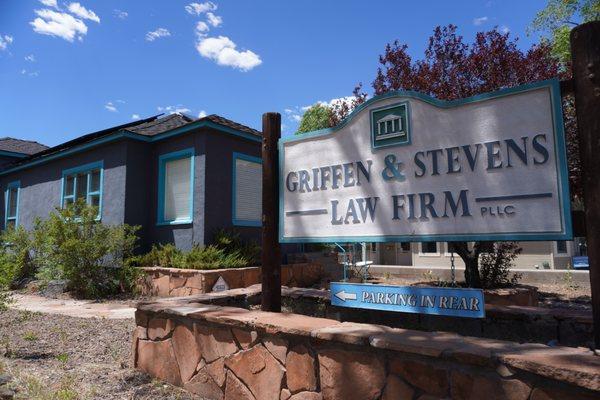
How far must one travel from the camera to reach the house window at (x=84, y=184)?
1203cm

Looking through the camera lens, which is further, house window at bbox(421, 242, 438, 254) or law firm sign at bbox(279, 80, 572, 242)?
house window at bbox(421, 242, 438, 254)

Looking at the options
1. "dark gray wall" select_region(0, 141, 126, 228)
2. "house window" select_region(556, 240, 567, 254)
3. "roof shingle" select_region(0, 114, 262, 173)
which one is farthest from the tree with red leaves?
"house window" select_region(556, 240, 567, 254)

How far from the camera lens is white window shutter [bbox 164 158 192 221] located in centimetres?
1052

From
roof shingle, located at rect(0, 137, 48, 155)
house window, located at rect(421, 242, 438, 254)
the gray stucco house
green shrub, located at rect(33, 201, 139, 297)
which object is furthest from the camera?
house window, located at rect(421, 242, 438, 254)

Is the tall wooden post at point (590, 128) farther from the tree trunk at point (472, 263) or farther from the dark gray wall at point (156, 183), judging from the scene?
the dark gray wall at point (156, 183)

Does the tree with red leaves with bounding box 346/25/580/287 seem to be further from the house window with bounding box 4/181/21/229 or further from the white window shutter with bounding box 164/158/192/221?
the house window with bounding box 4/181/21/229

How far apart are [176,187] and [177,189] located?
0.24 ft

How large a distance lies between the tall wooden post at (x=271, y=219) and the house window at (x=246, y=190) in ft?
21.0

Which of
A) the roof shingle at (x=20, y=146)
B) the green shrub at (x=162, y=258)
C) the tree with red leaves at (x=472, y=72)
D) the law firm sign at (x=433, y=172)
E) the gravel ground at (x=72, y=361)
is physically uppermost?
the roof shingle at (x=20, y=146)

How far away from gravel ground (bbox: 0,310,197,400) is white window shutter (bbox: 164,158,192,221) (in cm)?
409

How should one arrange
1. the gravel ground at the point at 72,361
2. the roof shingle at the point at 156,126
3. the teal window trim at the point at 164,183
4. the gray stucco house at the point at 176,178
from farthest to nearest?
the roof shingle at the point at 156,126, the teal window trim at the point at 164,183, the gray stucco house at the point at 176,178, the gravel ground at the point at 72,361

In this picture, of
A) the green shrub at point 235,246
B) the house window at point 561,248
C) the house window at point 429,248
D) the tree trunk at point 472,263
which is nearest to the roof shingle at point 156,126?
the green shrub at point 235,246

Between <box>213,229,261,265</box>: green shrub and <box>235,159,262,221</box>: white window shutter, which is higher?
<box>235,159,262,221</box>: white window shutter

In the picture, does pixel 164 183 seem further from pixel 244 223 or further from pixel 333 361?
pixel 333 361
